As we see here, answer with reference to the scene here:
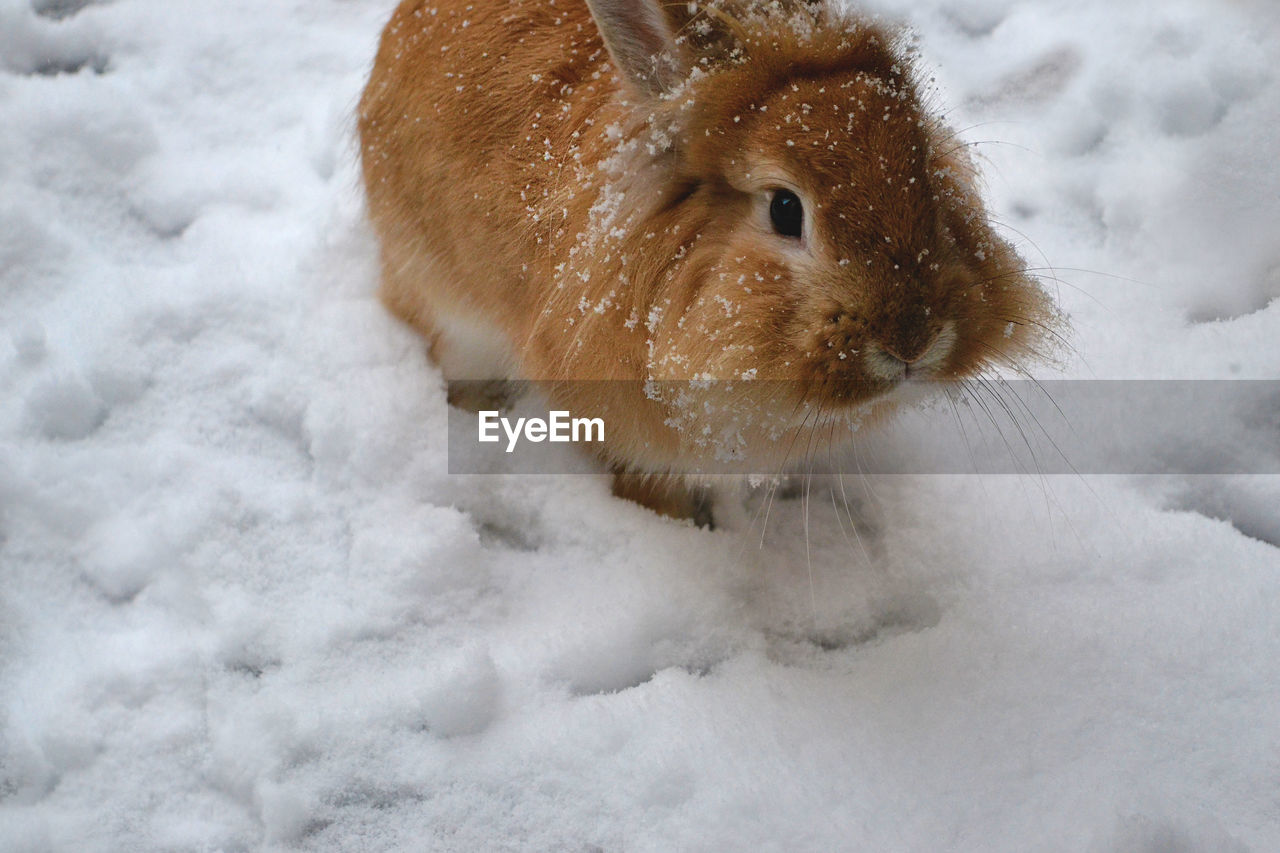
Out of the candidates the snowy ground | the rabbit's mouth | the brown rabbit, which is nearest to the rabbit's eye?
the brown rabbit

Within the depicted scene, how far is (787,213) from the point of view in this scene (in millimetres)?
1720

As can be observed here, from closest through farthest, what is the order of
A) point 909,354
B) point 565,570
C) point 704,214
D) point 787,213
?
1. point 909,354
2. point 787,213
3. point 704,214
4. point 565,570

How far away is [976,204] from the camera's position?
1.91 m

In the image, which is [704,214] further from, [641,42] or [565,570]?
[565,570]

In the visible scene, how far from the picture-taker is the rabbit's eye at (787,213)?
1.71 m

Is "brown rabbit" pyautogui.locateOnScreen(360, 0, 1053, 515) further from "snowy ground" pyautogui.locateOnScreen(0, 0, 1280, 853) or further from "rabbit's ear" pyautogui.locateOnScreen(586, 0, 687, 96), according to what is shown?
"snowy ground" pyautogui.locateOnScreen(0, 0, 1280, 853)

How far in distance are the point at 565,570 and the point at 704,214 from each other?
0.92 metres

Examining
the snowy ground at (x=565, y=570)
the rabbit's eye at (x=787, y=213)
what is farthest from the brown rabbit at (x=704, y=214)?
the snowy ground at (x=565, y=570)

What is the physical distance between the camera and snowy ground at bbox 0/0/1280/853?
186cm

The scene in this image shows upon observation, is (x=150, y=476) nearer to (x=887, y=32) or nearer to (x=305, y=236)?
(x=305, y=236)

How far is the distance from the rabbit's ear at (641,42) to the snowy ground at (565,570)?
1.04 m

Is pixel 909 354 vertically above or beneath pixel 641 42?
beneath

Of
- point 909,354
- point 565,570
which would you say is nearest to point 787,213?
point 909,354

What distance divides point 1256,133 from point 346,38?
2.87 meters
